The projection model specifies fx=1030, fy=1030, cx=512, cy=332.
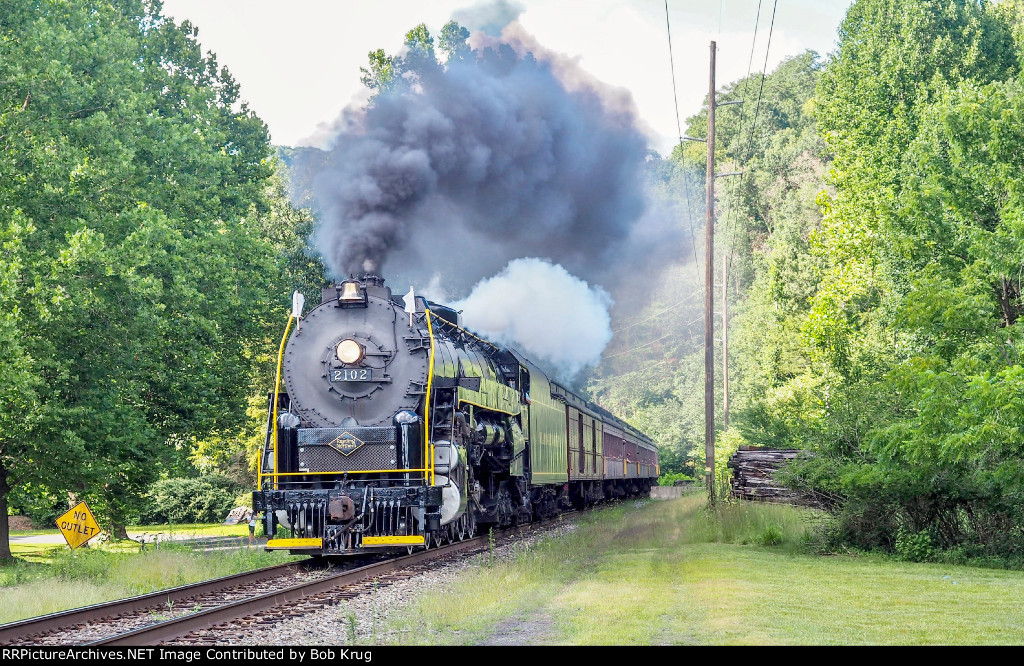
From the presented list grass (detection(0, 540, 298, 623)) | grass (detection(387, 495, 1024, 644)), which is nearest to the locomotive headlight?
grass (detection(0, 540, 298, 623))

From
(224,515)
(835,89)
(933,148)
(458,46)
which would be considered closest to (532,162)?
(933,148)

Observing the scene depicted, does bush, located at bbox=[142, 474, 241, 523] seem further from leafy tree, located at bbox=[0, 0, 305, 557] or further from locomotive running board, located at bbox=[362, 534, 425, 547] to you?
locomotive running board, located at bbox=[362, 534, 425, 547]

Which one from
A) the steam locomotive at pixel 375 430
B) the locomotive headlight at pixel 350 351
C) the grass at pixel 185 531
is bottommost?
the grass at pixel 185 531

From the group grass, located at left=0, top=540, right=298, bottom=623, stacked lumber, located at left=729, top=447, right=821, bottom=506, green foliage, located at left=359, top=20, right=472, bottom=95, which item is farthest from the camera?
green foliage, located at left=359, top=20, right=472, bottom=95

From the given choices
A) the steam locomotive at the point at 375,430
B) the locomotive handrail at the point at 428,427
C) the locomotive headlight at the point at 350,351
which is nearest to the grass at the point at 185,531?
the steam locomotive at the point at 375,430

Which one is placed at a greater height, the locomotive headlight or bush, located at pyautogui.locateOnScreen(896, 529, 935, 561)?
the locomotive headlight

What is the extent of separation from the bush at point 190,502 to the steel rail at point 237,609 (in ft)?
79.6

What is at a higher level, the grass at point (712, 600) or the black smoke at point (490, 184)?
the black smoke at point (490, 184)

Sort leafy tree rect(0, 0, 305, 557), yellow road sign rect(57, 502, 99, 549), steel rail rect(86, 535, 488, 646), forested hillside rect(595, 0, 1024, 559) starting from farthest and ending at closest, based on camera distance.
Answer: leafy tree rect(0, 0, 305, 557) → yellow road sign rect(57, 502, 99, 549) → forested hillside rect(595, 0, 1024, 559) → steel rail rect(86, 535, 488, 646)

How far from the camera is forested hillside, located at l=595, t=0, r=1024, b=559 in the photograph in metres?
15.4

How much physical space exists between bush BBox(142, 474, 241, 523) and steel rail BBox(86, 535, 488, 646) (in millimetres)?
24251

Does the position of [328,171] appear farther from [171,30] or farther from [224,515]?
[224,515]

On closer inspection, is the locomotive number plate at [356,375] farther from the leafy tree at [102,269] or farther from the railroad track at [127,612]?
the leafy tree at [102,269]

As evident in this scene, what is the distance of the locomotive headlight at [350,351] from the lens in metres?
15.8
